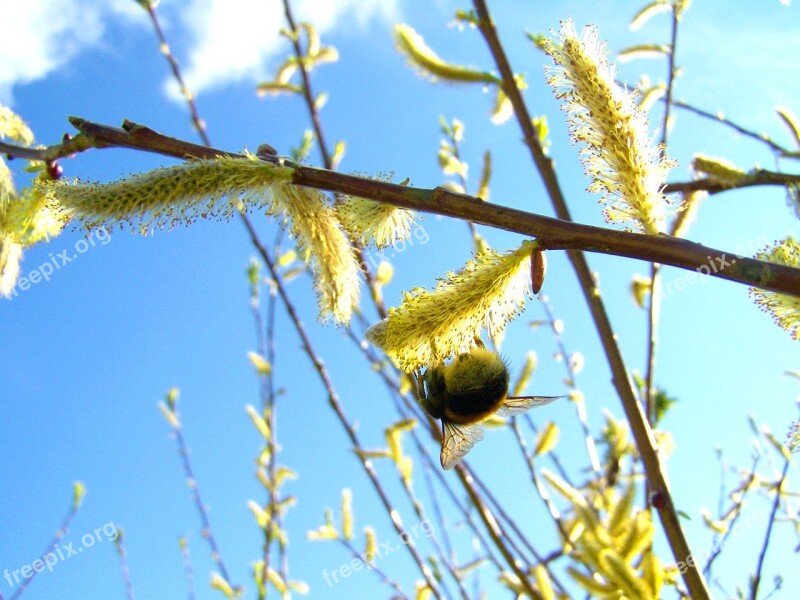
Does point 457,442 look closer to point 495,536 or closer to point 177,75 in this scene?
point 495,536

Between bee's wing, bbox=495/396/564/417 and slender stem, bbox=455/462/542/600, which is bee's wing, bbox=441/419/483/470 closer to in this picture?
bee's wing, bbox=495/396/564/417

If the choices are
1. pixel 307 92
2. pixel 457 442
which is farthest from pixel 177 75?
pixel 457 442

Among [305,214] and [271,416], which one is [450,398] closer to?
[305,214]

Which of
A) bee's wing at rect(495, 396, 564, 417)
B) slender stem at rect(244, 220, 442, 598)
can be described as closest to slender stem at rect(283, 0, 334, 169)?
slender stem at rect(244, 220, 442, 598)

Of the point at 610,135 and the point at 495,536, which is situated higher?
the point at 610,135

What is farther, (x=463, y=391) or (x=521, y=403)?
(x=521, y=403)

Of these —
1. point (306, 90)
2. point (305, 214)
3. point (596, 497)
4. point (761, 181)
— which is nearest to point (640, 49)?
point (761, 181)
